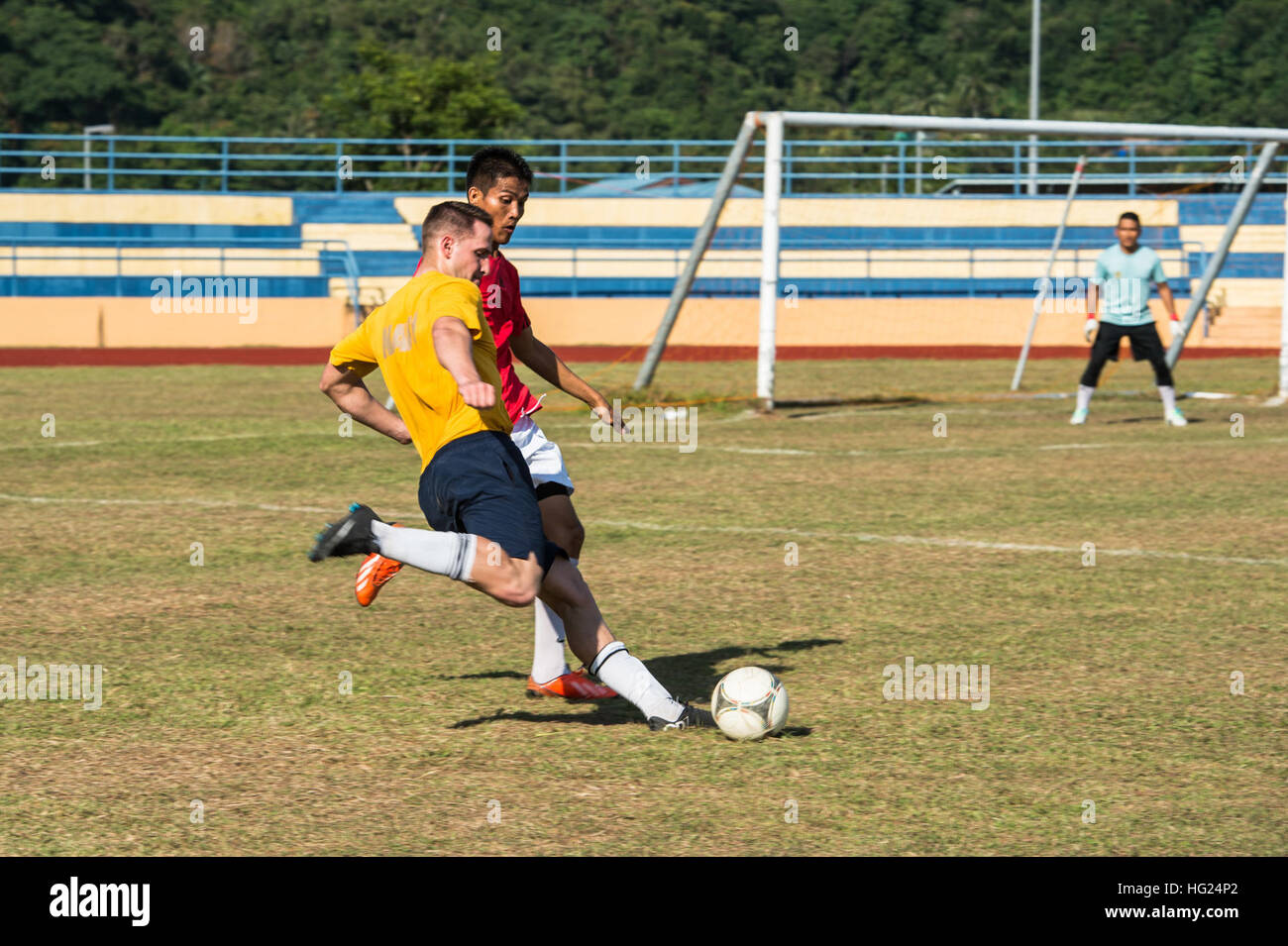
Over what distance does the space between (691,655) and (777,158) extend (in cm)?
996

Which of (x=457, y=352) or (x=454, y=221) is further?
(x=454, y=221)

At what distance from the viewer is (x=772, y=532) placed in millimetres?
9461

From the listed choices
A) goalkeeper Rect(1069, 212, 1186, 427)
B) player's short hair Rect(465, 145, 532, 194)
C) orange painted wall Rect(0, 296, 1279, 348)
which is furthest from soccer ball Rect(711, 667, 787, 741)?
orange painted wall Rect(0, 296, 1279, 348)

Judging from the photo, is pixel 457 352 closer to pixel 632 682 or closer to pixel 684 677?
pixel 632 682

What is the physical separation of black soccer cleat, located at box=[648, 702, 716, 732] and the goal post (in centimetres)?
1019

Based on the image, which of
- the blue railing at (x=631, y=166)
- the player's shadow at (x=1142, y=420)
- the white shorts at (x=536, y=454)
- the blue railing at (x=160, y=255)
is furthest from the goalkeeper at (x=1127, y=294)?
the blue railing at (x=160, y=255)

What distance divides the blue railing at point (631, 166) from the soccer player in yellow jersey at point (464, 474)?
2137 cm

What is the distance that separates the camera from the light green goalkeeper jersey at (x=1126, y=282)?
14461 millimetres

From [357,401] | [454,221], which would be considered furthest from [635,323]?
[454,221]

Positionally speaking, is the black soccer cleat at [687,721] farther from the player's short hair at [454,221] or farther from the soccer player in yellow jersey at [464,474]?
the player's short hair at [454,221]

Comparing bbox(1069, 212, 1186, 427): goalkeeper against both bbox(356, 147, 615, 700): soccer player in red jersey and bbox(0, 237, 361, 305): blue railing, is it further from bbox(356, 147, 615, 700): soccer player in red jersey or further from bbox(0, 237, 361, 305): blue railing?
bbox(0, 237, 361, 305): blue railing

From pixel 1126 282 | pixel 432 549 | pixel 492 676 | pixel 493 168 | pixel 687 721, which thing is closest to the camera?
pixel 432 549

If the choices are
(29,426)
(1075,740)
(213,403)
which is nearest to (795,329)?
(213,403)
